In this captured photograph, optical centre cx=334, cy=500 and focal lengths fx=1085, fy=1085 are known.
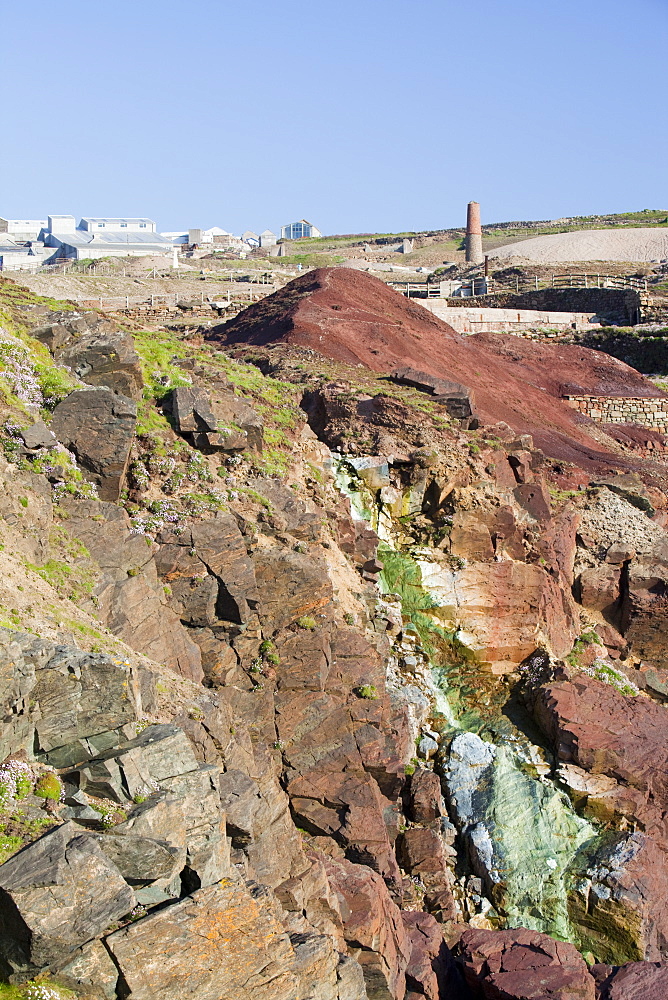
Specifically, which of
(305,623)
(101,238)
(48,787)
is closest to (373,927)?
(305,623)

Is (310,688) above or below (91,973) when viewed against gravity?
below

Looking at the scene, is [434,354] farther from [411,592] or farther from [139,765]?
[139,765]

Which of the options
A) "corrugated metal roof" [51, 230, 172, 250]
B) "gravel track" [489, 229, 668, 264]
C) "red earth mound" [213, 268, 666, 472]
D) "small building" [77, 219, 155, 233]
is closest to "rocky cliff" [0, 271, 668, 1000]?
"red earth mound" [213, 268, 666, 472]

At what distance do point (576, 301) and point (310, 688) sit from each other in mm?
48494

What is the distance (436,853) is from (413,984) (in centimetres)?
282

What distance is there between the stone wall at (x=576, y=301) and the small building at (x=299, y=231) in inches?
2988

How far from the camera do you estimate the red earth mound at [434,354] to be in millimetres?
29844

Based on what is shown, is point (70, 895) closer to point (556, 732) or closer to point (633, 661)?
point (556, 732)

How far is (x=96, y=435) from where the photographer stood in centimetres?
1538

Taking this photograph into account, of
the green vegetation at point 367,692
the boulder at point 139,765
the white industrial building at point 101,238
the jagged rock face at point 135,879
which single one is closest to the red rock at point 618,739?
the green vegetation at point 367,692

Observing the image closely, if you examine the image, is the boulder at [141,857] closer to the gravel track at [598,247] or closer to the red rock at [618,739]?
the red rock at [618,739]

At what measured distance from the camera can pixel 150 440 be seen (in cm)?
1683

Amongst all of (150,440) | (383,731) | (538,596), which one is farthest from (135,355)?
(538,596)

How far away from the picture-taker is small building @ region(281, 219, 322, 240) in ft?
443
